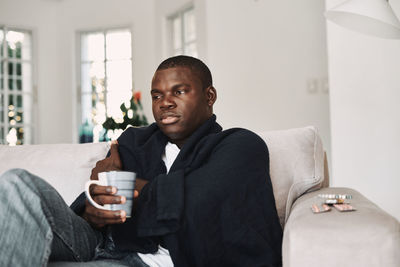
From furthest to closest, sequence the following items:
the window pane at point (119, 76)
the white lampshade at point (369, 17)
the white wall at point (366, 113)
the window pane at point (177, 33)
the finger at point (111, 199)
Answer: the window pane at point (119, 76) < the window pane at point (177, 33) < the white wall at point (366, 113) < the white lampshade at point (369, 17) < the finger at point (111, 199)

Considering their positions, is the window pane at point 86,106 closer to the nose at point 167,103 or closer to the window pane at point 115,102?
the window pane at point 115,102

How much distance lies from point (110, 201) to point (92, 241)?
0.35 m

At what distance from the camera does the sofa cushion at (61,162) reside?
5.74 ft

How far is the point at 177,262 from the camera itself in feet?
4.23

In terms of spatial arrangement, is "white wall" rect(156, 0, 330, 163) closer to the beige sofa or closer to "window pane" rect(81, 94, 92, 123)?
"window pane" rect(81, 94, 92, 123)

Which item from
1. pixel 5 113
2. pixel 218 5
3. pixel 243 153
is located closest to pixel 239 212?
pixel 243 153

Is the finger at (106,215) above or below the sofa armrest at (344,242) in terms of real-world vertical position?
above

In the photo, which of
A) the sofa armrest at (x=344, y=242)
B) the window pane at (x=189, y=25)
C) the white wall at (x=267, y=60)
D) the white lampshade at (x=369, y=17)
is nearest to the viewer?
the sofa armrest at (x=344, y=242)

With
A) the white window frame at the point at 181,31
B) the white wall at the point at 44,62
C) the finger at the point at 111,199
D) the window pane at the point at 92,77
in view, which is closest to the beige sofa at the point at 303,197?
the finger at the point at 111,199

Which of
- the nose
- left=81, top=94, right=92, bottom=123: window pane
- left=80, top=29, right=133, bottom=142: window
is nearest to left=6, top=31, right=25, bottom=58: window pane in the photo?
left=80, top=29, right=133, bottom=142: window

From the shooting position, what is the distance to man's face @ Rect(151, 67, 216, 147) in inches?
62.7

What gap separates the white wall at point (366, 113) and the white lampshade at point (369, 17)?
1017 mm

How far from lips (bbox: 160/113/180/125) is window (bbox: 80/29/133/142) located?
492cm

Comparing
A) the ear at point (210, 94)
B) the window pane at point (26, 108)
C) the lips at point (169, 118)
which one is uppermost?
the window pane at point (26, 108)
